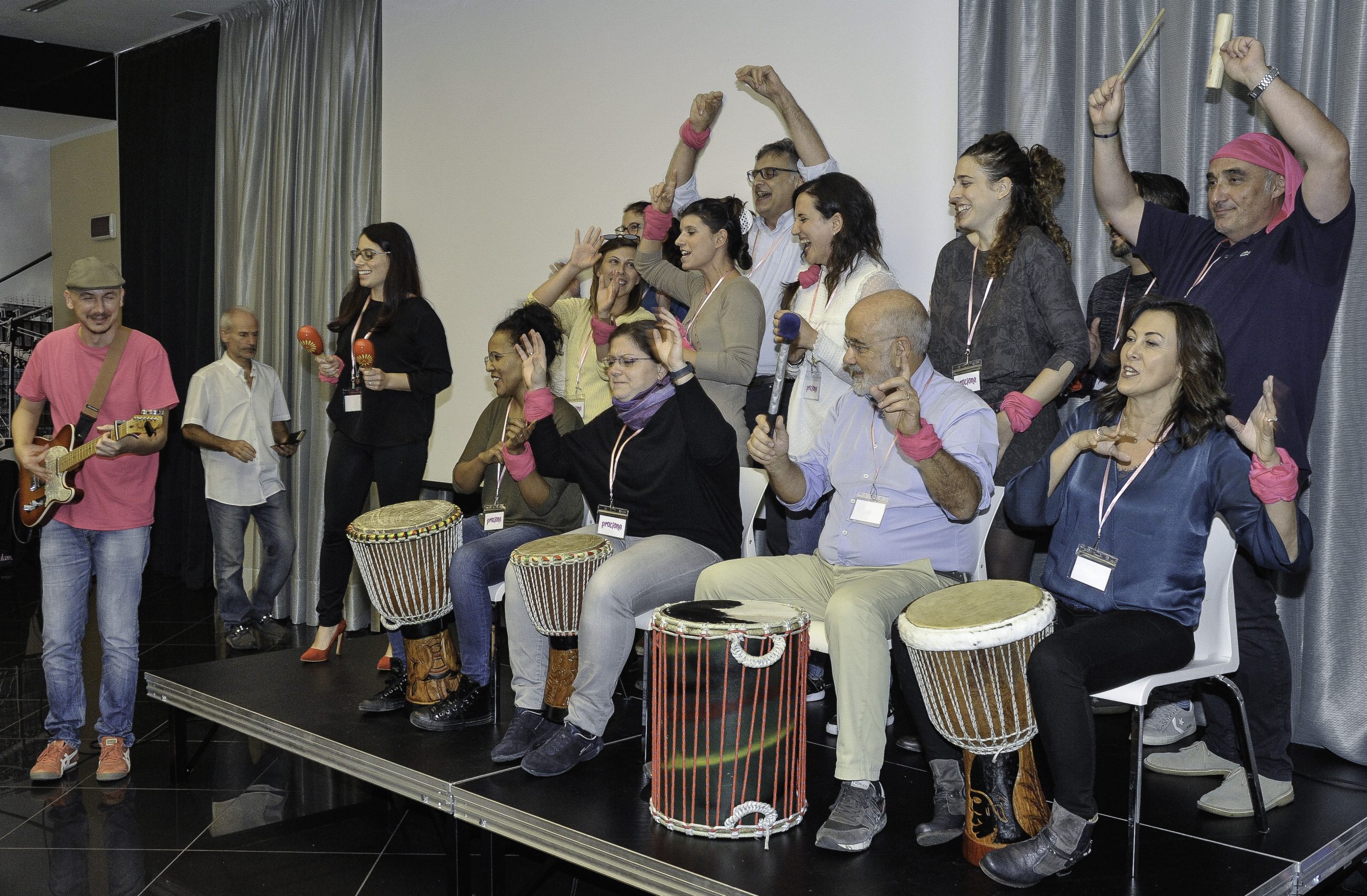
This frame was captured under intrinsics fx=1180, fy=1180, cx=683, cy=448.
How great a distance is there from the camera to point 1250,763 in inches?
107

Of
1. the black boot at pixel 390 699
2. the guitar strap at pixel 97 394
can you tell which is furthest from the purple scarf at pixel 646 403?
the guitar strap at pixel 97 394

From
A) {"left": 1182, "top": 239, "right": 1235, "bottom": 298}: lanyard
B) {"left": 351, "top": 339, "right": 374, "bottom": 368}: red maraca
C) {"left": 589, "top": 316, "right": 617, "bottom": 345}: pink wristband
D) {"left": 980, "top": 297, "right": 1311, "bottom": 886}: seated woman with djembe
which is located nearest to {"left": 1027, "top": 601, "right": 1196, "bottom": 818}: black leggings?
{"left": 980, "top": 297, "right": 1311, "bottom": 886}: seated woman with djembe

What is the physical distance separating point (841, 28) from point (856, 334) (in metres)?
1.94

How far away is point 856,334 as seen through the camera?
3.09 meters

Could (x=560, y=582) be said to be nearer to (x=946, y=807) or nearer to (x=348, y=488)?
(x=946, y=807)

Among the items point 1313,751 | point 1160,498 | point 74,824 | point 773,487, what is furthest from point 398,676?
point 1313,751

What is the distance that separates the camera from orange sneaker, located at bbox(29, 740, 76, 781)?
13.1 feet

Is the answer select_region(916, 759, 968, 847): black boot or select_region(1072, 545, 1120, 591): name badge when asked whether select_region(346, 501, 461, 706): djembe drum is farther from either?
select_region(1072, 545, 1120, 591): name badge

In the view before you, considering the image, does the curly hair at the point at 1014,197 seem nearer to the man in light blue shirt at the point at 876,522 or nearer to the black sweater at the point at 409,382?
the man in light blue shirt at the point at 876,522

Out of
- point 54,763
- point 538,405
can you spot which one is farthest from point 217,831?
point 538,405

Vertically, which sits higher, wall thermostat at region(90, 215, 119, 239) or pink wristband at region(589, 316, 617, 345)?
wall thermostat at region(90, 215, 119, 239)

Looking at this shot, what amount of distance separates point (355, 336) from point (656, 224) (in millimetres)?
1320

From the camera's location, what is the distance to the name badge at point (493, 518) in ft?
13.0

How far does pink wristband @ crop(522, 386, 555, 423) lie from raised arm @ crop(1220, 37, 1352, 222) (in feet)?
6.93
